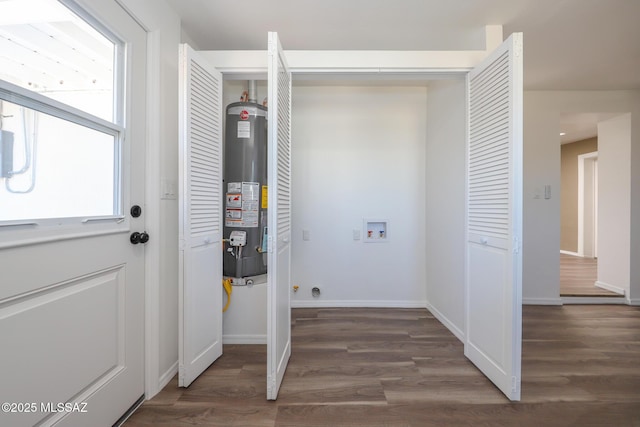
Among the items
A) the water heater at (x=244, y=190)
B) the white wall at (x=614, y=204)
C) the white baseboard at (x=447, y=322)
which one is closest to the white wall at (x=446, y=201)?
the white baseboard at (x=447, y=322)

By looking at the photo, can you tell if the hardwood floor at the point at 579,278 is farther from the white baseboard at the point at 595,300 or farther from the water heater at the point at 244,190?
the water heater at the point at 244,190

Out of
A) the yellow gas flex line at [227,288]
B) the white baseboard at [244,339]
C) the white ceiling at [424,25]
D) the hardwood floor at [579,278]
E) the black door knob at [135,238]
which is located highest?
the white ceiling at [424,25]

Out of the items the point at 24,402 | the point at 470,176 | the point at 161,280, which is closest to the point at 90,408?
the point at 24,402

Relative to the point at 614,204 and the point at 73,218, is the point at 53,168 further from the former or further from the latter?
the point at 614,204

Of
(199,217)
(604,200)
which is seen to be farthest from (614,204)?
(199,217)

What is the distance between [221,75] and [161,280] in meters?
1.40

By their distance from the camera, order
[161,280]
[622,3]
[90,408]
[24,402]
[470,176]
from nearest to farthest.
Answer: [24,402] → [90,408] → [161,280] → [622,3] → [470,176]

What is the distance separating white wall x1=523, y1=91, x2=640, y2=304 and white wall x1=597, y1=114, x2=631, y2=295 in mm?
56

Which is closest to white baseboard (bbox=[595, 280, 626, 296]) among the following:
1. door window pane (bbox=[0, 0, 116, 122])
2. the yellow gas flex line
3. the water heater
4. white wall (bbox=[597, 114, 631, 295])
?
white wall (bbox=[597, 114, 631, 295])

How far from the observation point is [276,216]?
1.54m

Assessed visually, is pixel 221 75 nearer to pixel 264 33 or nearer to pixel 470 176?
pixel 264 33

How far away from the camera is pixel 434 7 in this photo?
1.80 m

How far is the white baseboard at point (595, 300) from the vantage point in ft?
10.5

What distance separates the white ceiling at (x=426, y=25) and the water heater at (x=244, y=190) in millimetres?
578
